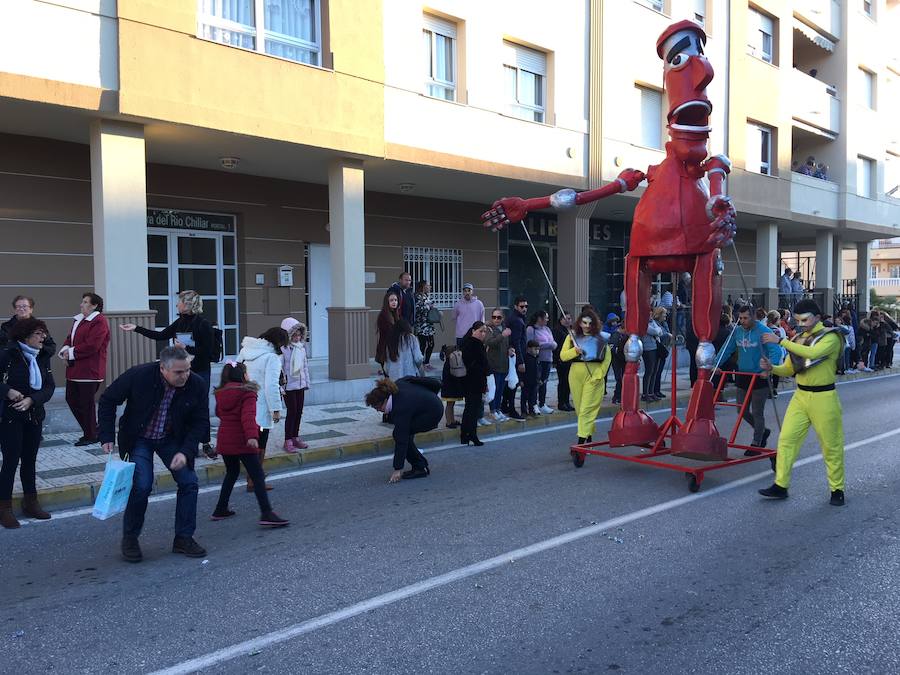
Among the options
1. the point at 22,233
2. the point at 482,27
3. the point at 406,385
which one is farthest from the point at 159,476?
the point at 482,27

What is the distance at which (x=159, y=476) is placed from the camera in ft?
24.0

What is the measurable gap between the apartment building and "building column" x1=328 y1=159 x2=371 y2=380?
0.04 m

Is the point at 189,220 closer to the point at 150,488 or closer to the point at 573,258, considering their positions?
the point at 573,258

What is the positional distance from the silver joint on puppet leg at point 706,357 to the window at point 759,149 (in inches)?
609

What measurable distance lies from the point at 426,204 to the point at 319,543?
12.0m

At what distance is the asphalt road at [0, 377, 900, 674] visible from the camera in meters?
3.81

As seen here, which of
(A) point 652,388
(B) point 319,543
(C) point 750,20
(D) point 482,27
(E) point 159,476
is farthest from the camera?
(C) point 750,20

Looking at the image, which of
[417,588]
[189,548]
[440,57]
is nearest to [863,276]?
[440,57]

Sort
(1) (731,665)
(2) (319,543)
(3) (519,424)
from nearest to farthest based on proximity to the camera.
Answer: (1) (731,665) → (2) (319,543) → (3) (519,424)

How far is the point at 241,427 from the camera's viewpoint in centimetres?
600

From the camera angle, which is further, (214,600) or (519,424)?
(519,424)

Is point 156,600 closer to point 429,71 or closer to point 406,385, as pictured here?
point 406,385

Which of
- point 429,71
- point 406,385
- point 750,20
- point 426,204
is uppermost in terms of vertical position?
point 750,20

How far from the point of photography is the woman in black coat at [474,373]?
9.30 m
